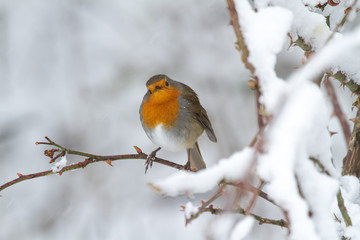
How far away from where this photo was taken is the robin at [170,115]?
288 centimetres

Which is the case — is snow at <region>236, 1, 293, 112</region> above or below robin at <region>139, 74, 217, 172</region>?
below

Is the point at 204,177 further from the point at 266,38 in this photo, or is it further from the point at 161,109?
the point at 161,109

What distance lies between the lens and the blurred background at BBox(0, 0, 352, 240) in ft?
15.0

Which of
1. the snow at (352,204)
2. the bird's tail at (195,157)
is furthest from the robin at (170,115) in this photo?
the snow at (352,204)

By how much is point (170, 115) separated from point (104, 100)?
2809 millimetres

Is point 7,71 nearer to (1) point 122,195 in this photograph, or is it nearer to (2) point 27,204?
(2) point 27,204

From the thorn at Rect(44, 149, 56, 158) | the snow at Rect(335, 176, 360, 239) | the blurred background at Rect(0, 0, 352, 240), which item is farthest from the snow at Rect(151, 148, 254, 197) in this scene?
the blurred background at Rect(0, 0, 352, 240)

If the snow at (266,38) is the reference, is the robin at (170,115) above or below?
above

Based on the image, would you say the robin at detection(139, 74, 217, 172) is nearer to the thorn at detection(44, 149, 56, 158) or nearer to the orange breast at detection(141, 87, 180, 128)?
the orange breast at detection(141, 87, 180, 128)

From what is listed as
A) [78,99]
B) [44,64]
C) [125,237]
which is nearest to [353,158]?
[125,237]

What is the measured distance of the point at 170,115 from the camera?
2.92 meters

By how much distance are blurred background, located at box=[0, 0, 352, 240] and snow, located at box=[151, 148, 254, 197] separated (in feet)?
10.1

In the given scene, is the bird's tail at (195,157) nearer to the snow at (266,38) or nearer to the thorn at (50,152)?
the thorn at (50,152)

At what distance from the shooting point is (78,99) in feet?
16.8
